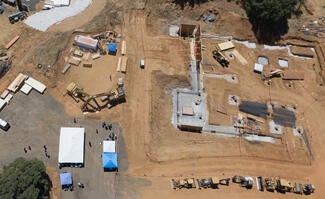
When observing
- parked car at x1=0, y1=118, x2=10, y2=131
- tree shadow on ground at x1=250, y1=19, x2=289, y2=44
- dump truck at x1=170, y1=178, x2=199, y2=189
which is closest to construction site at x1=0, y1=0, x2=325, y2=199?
dump truck at x1=170, y1=178, x2=199, y2=189

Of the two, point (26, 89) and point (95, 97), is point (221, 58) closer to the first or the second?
point (95, 97)

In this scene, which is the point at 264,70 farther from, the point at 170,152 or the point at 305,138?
the point at 170,152

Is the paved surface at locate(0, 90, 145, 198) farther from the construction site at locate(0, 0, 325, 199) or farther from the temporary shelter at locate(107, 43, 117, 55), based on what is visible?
Result: the temporary shelter at locate(107, 43, 117, 55)

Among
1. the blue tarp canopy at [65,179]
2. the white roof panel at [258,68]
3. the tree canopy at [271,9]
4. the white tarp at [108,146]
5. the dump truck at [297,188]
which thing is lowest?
the dump truck at [297,188]

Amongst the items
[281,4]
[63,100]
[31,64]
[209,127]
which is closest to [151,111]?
[209,127]

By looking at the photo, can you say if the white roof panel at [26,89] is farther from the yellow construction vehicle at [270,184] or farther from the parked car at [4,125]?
the yellow construction vehicle at [270,184]

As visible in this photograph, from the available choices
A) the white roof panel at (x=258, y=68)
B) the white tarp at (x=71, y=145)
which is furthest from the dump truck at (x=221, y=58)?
the white tarp at (x=71, y=145)

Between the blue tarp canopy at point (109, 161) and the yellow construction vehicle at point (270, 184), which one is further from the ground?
the blue tarp canopy at point (109, 161)
